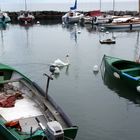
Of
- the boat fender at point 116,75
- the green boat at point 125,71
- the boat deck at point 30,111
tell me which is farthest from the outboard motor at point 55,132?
the boat fender at point 116,75

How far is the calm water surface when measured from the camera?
16250mm

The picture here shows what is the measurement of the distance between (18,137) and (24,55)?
22.1m

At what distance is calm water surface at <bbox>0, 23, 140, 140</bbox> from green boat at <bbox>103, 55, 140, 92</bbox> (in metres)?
0.55

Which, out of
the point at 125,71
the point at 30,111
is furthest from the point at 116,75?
the point at 30,111

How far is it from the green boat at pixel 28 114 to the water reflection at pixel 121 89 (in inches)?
233

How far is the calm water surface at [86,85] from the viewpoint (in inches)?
640

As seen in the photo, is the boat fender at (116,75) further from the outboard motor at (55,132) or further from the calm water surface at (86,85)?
the outboard motor at (55,132)

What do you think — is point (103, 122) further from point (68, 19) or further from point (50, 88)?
point (68, 19)

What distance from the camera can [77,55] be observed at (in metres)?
33.3

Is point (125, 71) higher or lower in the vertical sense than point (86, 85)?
higher

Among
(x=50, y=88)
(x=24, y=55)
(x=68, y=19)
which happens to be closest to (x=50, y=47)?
(x=24, y=55)

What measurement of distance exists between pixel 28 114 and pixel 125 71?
28.5ft

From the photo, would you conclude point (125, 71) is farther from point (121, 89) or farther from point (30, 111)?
point (30, 111)

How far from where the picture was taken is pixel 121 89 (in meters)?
21.8
